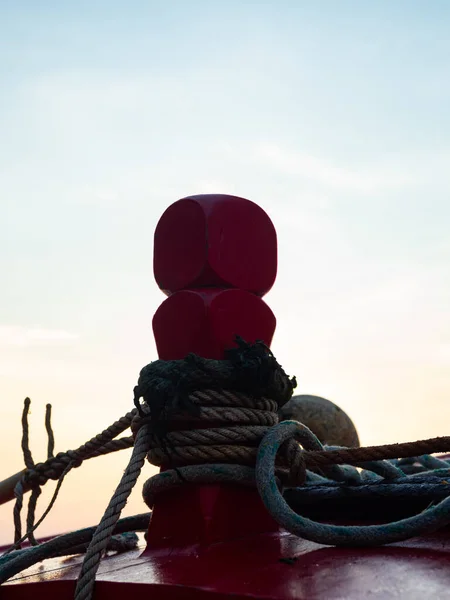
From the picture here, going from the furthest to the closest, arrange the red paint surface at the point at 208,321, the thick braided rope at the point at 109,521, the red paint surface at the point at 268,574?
1. the red paint surface at the point at 208,321
2. the thick braided rope at the point at 109,521
3. the red paint surface at the point at 268,574

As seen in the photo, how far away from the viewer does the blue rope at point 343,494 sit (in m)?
1.57

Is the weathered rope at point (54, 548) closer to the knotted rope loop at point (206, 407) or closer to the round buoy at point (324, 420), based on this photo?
the knotted rope loop at point (206, 407)

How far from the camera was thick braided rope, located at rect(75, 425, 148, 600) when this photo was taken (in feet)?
5.12

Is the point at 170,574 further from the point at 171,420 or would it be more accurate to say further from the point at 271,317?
the point at 271,317

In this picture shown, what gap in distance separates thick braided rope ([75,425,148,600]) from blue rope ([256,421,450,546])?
11.9 inches

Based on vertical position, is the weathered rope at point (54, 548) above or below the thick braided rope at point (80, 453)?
below

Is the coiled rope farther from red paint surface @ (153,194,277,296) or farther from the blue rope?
red paint surface @ (153,194,277,296)

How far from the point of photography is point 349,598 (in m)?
1.24

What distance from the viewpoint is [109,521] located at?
5.56 ft

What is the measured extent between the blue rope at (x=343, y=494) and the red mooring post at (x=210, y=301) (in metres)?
0.18

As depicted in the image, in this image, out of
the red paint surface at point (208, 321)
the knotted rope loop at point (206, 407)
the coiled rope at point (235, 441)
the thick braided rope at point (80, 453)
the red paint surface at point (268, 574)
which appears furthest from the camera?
the thick braided rope at point (80, 453)

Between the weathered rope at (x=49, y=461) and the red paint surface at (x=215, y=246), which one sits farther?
the weathered rope at (x=49, y=461)

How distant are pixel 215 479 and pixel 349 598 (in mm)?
714

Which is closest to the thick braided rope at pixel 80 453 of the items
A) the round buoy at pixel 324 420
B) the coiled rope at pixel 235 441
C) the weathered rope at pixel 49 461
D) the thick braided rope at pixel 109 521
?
the weathered rope at pixel 49 461
